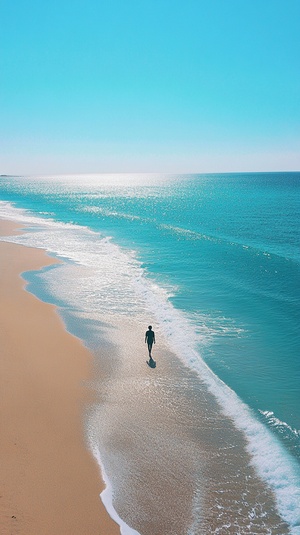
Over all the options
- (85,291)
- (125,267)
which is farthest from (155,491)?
(125,267)

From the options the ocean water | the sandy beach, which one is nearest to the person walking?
the ocean water

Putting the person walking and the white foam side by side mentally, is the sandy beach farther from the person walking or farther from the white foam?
the person walking

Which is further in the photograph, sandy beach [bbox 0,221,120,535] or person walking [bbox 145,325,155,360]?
person walking [bbox 145,325,155,360]

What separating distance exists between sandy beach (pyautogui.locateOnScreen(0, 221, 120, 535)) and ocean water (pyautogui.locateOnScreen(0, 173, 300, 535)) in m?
0.60

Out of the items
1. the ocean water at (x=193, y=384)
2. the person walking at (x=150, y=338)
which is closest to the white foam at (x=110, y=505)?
the ocean water at (x=193, y=384)

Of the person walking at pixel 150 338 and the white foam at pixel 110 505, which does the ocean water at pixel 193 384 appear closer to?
the white foam at pixel 110 505

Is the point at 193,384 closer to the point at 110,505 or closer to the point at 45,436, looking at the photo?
the point at 45,436

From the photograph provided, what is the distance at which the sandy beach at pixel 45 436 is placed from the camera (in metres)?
9.56

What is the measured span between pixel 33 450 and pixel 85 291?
57.1ft

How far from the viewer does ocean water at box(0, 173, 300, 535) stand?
406 inches

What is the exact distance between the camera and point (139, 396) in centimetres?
1520

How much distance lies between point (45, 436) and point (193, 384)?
6342 mm

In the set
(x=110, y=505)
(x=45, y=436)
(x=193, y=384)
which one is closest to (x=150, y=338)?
(x=193, y=384)

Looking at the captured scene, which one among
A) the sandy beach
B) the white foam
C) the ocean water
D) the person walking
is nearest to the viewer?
the white foam
